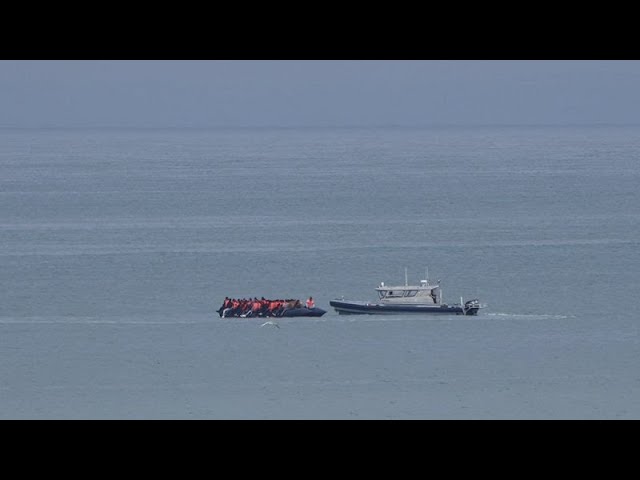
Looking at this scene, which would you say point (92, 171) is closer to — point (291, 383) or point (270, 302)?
point (270, 302)

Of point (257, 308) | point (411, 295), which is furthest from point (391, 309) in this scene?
point (257, 308)

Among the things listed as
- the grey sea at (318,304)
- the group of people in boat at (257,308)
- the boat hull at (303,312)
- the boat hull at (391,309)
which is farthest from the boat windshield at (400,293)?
the group of people in boat at (257,308)

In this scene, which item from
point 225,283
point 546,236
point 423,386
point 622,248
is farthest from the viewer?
point 546,236

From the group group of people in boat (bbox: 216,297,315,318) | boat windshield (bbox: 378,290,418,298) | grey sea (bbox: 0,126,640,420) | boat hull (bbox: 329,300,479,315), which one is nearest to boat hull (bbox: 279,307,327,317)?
group of people in boat (bbox: 216,297,315,318)

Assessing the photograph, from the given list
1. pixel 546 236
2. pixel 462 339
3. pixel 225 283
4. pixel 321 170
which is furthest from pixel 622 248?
pixel 321 170

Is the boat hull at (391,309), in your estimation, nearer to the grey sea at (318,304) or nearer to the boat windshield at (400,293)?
the grey sea at (318,304)

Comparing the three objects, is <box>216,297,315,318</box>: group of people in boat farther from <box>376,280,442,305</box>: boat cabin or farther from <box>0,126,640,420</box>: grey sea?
<box>376,280,442,305</box>: boat cabin

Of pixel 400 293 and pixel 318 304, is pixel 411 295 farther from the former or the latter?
pixel 318 304
